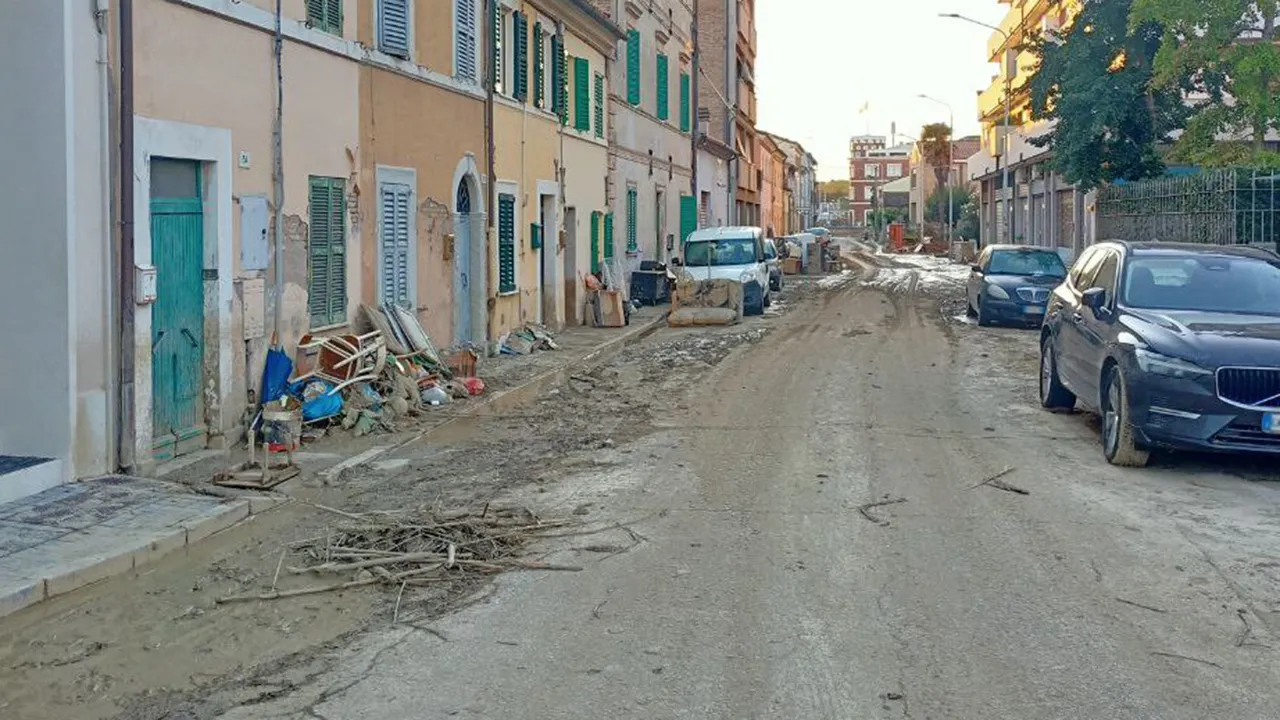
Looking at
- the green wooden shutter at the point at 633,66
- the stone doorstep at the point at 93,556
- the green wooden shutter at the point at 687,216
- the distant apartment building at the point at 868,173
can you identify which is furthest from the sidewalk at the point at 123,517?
the distant apartment building at the point at 868,173

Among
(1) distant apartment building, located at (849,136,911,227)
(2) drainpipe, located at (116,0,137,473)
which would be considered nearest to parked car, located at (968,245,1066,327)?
(2) drainpipe, located at (116,0,137,473)

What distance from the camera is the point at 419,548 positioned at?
7.66 metres

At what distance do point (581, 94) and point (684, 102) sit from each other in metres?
15.3

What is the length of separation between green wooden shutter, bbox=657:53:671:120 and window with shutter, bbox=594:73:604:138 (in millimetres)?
7501

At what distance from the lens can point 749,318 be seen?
92.2 feet

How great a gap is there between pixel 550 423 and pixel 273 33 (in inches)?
178

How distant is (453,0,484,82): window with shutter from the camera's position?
689 inches

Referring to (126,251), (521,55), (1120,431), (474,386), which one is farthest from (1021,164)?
(126,251)

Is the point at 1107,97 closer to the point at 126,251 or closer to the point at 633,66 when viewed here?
the point at 633,66

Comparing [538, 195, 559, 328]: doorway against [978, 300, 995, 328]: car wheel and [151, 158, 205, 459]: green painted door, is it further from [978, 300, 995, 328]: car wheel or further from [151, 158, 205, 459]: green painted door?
[151, 158, 205, 459]: green painted door

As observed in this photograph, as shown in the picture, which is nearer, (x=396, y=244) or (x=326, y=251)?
(x=326, y=251)

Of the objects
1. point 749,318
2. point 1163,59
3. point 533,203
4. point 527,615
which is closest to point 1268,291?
point 527,615

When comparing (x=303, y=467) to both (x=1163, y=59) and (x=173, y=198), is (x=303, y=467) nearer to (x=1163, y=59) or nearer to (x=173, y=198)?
(x=173, y=198)

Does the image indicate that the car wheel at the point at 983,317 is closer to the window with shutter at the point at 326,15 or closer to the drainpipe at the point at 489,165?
the drainpipe at the point at 489,165
